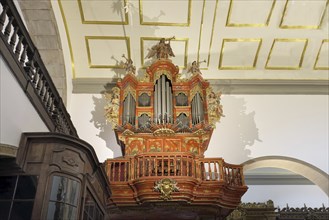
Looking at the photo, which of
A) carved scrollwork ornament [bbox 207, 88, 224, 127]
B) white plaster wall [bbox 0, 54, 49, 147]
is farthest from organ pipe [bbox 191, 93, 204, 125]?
white plaster wall [bbox 0, 54, 49, 147]

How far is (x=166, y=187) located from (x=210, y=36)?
506 cm

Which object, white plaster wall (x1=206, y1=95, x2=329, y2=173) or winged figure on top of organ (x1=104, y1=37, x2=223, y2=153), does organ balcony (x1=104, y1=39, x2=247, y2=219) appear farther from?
white plaster wall (x1=206, y1=95, x2=329, y2=173)

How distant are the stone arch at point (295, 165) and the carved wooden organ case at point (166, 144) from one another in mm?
1579

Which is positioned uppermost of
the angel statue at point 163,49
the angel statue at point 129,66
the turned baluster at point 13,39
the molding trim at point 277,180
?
the angel statue at point 163,49

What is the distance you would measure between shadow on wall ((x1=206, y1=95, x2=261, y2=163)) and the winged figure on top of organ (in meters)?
1.16

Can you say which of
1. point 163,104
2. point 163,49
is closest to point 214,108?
point 163,104

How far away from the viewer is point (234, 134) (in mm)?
10195

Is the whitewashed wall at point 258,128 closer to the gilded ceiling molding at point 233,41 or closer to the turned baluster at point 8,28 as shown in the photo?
the gilded ceiling molding at point 233,41

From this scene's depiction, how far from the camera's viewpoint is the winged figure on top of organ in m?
8.81

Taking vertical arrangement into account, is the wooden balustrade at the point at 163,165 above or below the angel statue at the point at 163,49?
below

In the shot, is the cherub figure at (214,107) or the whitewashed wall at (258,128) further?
the whitewashed wall at (258,128)

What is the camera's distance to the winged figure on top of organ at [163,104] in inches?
347

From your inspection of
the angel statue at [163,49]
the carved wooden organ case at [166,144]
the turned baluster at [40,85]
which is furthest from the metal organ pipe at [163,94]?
the turned baluster at [40,85]

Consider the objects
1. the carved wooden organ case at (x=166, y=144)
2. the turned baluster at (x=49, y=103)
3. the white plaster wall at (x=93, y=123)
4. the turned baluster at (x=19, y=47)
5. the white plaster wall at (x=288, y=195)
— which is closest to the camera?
the turned baluster at (x=19, y=47)
